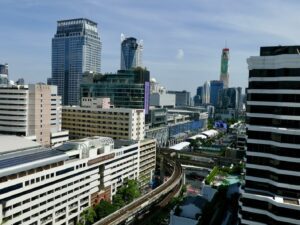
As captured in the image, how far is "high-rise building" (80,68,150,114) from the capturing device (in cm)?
18775

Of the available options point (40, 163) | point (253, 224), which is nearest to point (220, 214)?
point (253, 224)

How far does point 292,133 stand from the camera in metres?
51.1

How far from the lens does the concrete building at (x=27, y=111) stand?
118 meters

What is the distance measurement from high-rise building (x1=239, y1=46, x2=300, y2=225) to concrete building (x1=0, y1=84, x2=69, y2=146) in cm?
8125

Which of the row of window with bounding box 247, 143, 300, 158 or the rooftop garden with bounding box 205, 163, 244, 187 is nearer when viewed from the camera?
the row of window with bounding box 247, 143, 300, 158

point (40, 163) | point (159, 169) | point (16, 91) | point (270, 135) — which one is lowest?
point (159, 169)

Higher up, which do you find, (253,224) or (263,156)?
(263,156)

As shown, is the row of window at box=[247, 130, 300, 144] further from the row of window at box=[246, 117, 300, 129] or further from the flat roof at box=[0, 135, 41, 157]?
the flat roof at box=[0, 135, 41, 157]

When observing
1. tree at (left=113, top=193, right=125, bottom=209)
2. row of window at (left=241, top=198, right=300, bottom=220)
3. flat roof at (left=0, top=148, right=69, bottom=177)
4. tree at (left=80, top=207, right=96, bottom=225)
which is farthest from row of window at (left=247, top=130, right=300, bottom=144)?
tree at (left=113, top=193, right=125, bottom=209)

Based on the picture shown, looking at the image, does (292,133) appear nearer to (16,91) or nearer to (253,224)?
(253,224)

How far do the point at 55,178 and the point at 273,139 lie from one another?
4764 centimetres

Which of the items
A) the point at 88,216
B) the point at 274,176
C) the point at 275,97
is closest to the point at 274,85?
the point at 275,97

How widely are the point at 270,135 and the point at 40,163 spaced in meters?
47.3

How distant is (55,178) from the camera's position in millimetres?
76375
